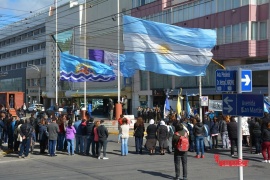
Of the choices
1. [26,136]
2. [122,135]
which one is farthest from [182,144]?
[26,136]

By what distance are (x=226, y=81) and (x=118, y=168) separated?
7295mm

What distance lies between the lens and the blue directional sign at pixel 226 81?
7.76m

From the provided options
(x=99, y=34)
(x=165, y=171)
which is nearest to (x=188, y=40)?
(x=165, y=171)

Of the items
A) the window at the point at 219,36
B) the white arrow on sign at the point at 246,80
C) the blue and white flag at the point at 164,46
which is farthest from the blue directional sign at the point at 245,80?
the window at the point at 219,36

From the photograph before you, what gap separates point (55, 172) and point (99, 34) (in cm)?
4882

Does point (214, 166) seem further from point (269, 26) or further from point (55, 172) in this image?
point (269, 26)

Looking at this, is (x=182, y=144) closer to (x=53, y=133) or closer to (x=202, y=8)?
(x=53, y=133)

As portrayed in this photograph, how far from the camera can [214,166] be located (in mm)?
14594

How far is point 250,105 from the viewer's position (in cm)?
715

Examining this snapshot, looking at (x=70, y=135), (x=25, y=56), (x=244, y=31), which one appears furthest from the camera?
(x=25, y=56)

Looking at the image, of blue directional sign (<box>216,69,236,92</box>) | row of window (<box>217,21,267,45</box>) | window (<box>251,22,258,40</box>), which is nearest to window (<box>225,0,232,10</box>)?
row of window (<box>217,21,267,45</box>)

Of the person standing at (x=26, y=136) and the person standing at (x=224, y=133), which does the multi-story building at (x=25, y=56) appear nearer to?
the person standing at (x=26, y=136)

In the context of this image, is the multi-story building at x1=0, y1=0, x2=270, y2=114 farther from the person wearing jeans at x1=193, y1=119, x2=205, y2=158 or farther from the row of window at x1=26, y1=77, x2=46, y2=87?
the person wearing jeans at x1=193, y1=119, x2=205, y2=158

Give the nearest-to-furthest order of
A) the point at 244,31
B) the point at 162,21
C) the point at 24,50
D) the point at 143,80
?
1. the point at 244,31
2. the point at 162,21
3. the point at 143,80
4. the point at 24,50
